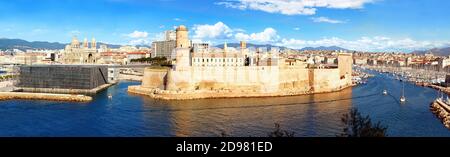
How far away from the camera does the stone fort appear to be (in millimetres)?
19234

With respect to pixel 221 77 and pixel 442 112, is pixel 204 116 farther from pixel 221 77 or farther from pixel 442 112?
pixel 442 112

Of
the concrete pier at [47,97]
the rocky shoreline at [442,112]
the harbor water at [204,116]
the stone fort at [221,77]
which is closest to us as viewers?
the harbor water at [204,116]

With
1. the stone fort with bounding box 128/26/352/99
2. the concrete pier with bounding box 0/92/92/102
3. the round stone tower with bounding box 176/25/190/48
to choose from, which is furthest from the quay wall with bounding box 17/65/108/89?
the round stone tower with bounding box 176/25/190/48

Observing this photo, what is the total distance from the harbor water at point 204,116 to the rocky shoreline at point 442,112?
0.17 m

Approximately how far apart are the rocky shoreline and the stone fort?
5844 millimetres

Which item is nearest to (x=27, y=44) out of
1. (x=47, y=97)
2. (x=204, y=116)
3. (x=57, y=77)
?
(x=57, y=77)

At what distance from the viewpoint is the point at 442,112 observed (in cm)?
1530

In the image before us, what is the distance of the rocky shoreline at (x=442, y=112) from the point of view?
13.7 metres

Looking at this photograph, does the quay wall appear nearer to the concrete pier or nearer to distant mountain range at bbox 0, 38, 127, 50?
the concrete pier

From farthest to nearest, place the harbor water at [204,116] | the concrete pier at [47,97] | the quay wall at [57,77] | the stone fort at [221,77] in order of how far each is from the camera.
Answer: the quay wall at [57,77] → the stone fort at [221,77] → the concrete pier at [47,97] → the harbor water at [204,116]

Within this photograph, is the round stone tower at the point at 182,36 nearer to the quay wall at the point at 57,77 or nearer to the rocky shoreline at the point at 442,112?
the quay wall at the point at 57,77

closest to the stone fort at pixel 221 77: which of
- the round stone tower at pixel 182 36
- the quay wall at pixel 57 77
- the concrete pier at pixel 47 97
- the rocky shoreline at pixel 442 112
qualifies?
the round stone tower at pixel 182 36
